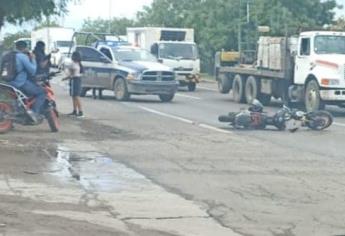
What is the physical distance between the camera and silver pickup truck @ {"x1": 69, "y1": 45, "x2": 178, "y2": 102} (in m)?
30.9

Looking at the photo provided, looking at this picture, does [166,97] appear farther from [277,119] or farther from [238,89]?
[277,119]

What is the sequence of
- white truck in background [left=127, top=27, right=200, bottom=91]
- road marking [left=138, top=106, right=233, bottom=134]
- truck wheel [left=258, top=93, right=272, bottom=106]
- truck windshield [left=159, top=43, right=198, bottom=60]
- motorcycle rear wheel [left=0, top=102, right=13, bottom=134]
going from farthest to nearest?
truck windshield [left=159, top=43, right=198, bottom=60] → white truck in background [left=127, top=27, right=200, bottom=91] → truck wheel [left=258, top=93, right=272, bottom=106] → road marking [left=138, top=106, right=233, bottom=134] → motorcycle rear wheel [left=0, top=102, right=13, bottom=134]

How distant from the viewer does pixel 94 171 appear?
12492mm

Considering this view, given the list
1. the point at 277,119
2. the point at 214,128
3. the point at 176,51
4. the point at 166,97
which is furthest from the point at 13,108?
the point at 176,51

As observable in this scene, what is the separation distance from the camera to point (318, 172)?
1315cm

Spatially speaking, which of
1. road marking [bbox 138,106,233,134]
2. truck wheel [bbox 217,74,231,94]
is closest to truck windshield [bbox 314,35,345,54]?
road marking [bbox 138,106,233,134]

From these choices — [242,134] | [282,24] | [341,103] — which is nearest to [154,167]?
[242,134]

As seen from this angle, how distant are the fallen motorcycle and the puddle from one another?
246 inches

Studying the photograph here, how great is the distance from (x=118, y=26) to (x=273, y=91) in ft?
236

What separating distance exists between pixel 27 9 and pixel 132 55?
13.3m

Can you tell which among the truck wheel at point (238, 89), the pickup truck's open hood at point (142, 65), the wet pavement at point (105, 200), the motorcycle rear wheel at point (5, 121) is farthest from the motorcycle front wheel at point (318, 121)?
the truck wheel at point (238, 89)

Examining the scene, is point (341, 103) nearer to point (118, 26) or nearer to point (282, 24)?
point (282, 24)

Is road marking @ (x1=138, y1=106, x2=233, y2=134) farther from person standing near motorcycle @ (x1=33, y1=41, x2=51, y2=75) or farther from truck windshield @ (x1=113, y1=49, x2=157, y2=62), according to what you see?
truck windshield @ (x1=113, y1=49, x2=157, y2=62)

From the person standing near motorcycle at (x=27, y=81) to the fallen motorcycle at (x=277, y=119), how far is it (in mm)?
5066
